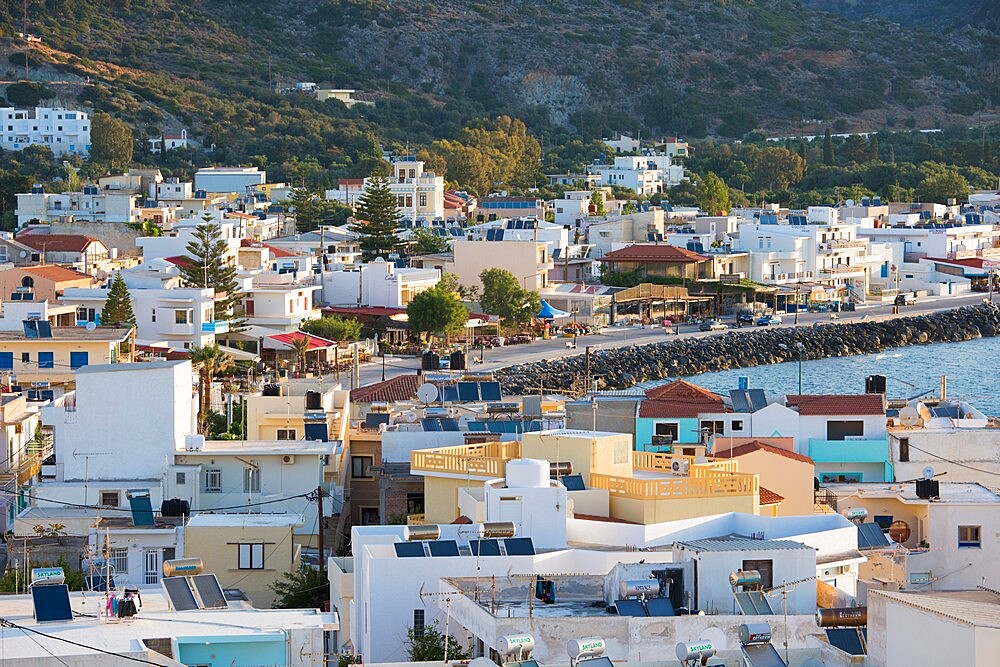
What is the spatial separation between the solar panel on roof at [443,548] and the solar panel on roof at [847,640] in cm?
295

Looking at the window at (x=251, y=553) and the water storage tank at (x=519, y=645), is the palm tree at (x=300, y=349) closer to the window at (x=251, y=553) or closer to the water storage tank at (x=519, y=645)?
the window at (x=251, y=553)

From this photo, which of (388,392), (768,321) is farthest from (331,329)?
(768,321)

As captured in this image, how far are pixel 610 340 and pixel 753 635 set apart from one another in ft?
113

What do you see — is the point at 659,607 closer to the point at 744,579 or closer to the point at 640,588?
the point at 640,588

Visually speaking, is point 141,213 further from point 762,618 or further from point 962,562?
point 762,618

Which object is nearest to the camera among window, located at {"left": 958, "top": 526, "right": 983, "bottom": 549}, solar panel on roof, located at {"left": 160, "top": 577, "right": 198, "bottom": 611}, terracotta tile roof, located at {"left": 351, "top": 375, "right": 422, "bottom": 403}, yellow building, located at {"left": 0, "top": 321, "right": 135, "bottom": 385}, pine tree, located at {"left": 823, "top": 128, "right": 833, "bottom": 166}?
solar panel on roof, located at {"left": 160, "top": 577, "right": 198, "bottom": 611}

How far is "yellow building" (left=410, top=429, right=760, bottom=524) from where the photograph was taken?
1534 centimetres

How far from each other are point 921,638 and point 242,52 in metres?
112

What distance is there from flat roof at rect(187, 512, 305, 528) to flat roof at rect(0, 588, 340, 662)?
388 centimetres

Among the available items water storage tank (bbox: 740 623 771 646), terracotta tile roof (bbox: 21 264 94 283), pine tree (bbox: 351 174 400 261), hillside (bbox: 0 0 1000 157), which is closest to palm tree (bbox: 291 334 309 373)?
terracotta tile roof (bbox: 21 264 94 283)

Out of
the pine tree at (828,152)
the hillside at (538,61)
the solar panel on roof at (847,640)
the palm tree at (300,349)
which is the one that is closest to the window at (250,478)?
the solar panel on roof at (847,640)

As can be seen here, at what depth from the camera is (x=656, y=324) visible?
4831 centimetres

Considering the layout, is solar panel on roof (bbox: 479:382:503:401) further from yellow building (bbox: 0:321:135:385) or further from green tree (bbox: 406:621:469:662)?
green tree (bbox: 406:621:469:662)

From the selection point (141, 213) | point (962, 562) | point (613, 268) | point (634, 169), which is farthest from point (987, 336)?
point (962, 562)
